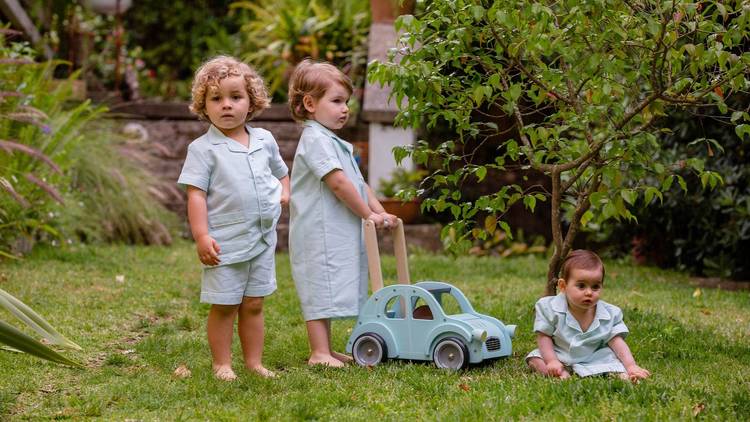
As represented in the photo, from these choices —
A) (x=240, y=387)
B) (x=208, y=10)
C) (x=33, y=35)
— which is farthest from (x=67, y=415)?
(x=208, y=10)

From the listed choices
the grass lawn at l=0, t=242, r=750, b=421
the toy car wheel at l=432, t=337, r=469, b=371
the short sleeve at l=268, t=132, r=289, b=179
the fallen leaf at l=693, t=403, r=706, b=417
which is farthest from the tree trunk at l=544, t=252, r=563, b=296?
the fallen leaf at l=693, t=403, r=706, b=417

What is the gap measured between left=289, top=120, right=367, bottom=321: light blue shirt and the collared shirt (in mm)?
867

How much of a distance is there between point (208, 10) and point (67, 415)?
33.0ft

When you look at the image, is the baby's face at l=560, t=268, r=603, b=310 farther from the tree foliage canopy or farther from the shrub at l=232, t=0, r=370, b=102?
the shrub at l=232, t=0, r=370, b=102

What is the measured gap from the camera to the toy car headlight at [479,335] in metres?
4.02

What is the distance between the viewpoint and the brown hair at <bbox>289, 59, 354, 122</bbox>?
14.6 feet

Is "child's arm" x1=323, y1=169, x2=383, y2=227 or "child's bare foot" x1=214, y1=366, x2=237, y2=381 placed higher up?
"child's arm" x1=323, y1=169, x2=383, y2=227

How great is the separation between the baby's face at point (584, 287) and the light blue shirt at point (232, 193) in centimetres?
124

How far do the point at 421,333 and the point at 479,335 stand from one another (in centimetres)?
29

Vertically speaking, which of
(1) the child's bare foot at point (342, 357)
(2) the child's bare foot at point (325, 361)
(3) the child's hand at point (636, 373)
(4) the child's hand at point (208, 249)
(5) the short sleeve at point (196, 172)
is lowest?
(1) the child's bare foot at point (342, 357)

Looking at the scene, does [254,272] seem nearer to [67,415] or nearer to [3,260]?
[67,415]

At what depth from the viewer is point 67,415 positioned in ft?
11.3

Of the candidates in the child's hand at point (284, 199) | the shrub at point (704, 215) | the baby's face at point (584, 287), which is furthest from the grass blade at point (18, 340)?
the shrub at point (704, 215)

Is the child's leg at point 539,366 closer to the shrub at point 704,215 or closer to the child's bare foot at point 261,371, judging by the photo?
the child's bare foot at point 261,371
